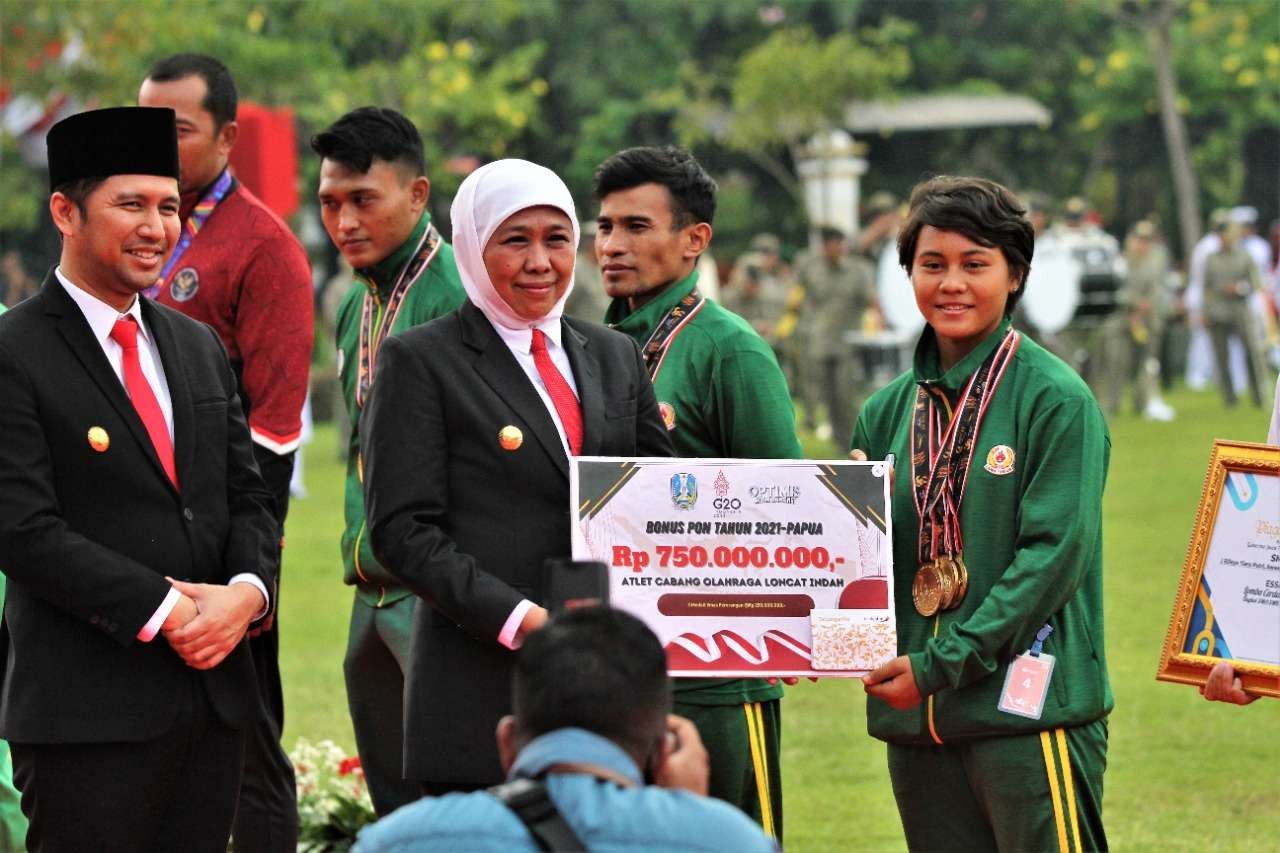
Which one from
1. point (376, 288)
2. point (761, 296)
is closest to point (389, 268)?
point (376, 288)

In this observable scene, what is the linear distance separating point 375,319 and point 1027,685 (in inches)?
100.0

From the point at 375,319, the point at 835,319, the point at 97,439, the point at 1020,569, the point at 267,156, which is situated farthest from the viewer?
the point at 267,156

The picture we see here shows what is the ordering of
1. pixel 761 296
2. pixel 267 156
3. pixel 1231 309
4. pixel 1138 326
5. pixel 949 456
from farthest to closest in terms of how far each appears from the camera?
pixel 761 296 < pixel 1138 326 < pixel 1231 309 < pixel 267 156 < pixel 949 456

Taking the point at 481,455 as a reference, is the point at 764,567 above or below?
below

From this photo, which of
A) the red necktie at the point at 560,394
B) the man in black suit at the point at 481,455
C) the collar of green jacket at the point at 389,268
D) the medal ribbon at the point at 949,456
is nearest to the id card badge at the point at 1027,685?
the medal ribbon at the point at 949,456

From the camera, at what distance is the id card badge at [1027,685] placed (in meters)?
4.55

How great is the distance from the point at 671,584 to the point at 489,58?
114 feet

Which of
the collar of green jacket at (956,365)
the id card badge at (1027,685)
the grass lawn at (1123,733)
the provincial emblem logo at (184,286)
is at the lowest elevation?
the grass lawn at (1123,733)

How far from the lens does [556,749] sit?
277 cm

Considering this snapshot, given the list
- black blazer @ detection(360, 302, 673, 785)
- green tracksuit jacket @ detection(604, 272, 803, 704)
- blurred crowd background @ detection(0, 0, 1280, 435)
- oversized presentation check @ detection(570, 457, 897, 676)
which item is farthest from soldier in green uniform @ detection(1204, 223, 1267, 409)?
black blazer @ detection(360, 302, 673, 785)

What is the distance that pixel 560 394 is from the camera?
4516 mm

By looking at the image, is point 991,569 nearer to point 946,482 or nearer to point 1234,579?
point 946,482

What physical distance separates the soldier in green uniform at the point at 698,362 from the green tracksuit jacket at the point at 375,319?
721 millimetres

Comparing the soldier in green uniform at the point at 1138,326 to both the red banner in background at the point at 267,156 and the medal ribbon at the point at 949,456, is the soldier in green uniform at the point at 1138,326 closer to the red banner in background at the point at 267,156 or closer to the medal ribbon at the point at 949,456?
the red banner in background at the point at 267,156
